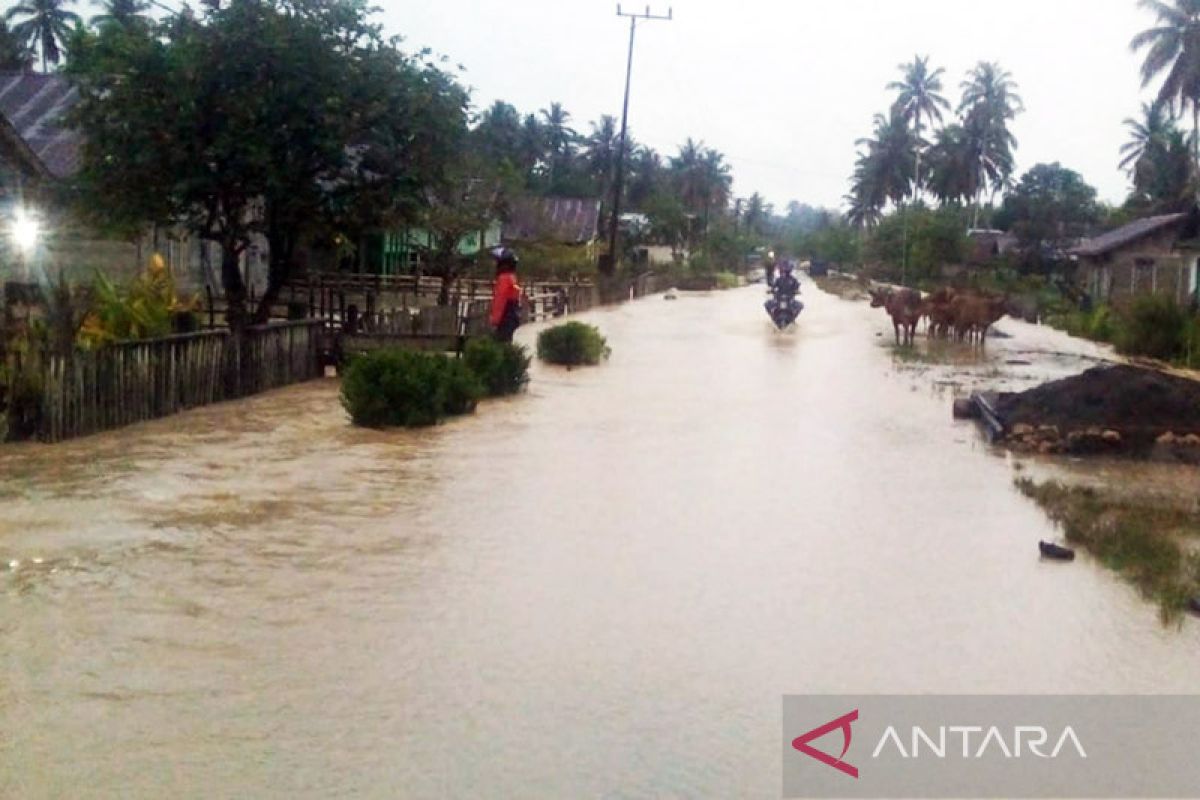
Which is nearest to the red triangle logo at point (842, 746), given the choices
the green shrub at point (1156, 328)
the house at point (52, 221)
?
the house at point (52, 221)

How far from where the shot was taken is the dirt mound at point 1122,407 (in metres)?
15.0

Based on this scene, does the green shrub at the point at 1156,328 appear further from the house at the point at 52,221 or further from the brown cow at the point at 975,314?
the house at the point at 52,221

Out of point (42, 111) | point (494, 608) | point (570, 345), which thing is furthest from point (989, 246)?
point (494, 608)

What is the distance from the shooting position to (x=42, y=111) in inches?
1190

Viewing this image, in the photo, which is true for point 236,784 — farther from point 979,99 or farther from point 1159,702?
point 979,99

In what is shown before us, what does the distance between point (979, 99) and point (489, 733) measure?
78.1 m

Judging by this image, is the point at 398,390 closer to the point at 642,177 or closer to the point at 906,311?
the point at 906,311

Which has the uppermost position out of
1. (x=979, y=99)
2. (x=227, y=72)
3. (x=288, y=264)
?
(x=979, y=99)

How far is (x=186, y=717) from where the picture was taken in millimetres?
6133

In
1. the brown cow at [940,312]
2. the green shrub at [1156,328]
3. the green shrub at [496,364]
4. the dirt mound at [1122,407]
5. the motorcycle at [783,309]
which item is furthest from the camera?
the motorcycle at [783,309]

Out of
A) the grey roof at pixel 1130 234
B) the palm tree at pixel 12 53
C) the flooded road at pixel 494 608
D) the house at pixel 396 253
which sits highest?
the palm tree at pixel 12 53

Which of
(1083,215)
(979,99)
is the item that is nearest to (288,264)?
(1083,215)

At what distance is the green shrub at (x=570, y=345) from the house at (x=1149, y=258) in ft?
55.9

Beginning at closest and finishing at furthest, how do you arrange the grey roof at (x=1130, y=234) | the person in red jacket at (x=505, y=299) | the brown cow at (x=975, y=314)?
the person in red jacket at (x=505, y=299), the brown cow at (x=975, y=314), the grey roof at (x=1130, y=234)
